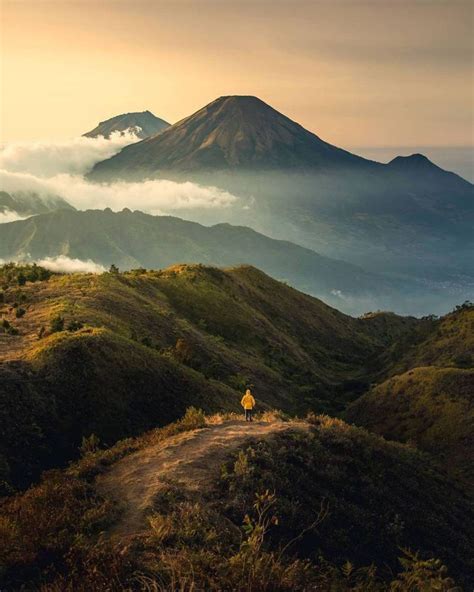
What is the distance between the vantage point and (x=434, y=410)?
122ft

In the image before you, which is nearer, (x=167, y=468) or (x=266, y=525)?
(x=266, y=525)

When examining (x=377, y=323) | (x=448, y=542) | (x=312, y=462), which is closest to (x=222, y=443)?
(x=312, y=462)

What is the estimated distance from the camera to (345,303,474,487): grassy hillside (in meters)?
31.7

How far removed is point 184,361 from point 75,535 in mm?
25622

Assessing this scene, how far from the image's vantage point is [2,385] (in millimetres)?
21828

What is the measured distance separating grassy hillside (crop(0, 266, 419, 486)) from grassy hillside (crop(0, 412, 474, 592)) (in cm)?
451

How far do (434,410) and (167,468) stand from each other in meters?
27.7

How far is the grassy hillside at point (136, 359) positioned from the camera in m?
21.9

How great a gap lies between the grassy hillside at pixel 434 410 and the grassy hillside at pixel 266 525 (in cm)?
971

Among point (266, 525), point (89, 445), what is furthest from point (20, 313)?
point (266, 525)

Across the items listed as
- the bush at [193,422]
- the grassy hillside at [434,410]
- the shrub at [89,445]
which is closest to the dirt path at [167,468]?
the bush at [193,422]

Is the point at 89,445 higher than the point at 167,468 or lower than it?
lower

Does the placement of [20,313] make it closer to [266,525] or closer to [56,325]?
[56,325]

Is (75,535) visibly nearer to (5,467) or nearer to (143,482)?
(143,482)
